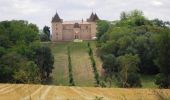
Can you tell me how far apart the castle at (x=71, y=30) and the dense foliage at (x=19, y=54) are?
1960 inches

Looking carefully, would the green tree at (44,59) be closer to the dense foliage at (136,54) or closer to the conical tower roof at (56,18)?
the dense foliage at (136,54)

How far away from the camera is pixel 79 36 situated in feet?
509

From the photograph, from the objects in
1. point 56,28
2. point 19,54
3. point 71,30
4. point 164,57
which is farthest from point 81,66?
point 71,30

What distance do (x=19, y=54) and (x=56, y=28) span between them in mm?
79936

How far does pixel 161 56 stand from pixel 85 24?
100455mm

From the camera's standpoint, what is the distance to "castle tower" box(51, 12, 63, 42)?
154 m

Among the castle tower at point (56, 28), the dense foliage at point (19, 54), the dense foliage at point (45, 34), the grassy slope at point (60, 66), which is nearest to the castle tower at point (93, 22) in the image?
the castle tower at point (56, 28)

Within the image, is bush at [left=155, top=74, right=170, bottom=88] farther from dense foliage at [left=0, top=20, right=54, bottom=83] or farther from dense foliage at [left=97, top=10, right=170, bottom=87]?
dense foliage at [left=0, top=20, right=54, bottom=83]

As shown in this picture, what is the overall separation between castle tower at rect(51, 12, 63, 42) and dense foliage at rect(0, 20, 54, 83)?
49.2 metres

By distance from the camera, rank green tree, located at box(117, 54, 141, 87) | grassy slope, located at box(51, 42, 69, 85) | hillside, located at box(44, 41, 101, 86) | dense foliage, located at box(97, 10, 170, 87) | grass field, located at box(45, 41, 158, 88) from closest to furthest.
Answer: green tree, located at box(117, 54, 141, 87) < dense foliage, located at box(97, 10, 170, 87) < grass field, located at box(45, 41, 158, 88) < hillside, located at box(44, 41, 101, 86) < grassy slope, located at box(51, 42, 69, 85)

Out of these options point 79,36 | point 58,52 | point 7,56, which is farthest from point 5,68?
point 79,36

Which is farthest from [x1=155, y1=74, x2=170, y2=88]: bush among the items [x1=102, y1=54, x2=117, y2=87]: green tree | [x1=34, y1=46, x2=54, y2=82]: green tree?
[x1=34, y1=46, x2=54, y2=82]: green tree

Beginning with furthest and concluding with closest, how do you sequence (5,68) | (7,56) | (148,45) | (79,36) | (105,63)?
1. (79,36)
2. (148,45)
3. (105,63)
4. (7,56)
5. (5,68)

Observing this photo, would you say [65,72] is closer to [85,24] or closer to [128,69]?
[128,69]
